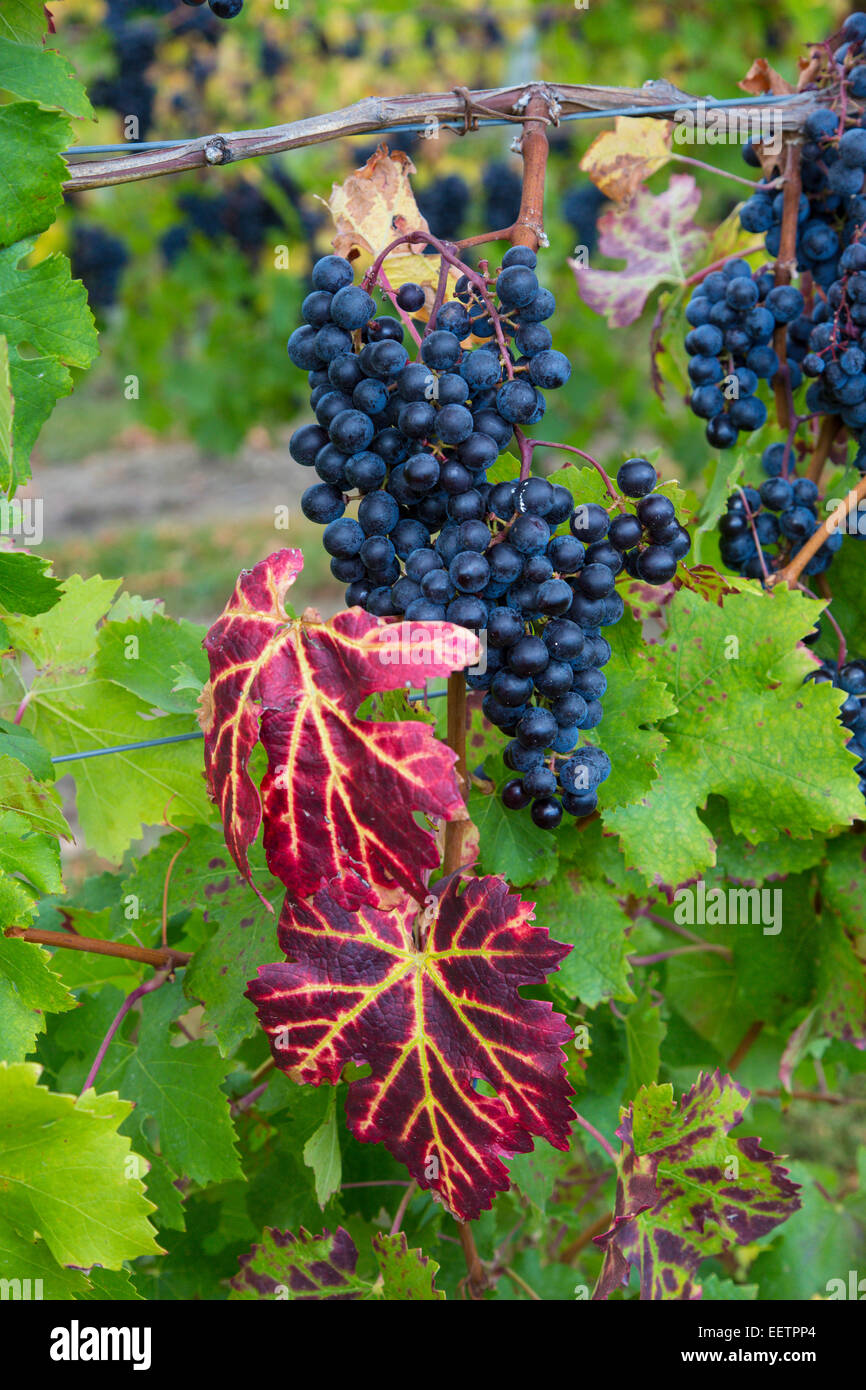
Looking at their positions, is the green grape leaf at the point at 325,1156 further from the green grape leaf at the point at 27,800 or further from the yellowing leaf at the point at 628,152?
the yellowing leaf at the point at 628,152

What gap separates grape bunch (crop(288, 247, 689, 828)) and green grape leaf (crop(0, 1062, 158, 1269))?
0.53 metres

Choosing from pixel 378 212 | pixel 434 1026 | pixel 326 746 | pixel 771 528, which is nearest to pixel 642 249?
pixel 771 528

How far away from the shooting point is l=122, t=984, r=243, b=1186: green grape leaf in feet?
4.40

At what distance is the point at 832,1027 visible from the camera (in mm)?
1570

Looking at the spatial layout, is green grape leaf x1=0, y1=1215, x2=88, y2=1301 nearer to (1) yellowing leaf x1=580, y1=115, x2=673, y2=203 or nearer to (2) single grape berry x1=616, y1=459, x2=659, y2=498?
(2) single grape berry x1=616, y1=459, x2=659, y2=498

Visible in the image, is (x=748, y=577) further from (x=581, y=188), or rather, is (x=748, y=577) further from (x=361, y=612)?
(x=581, y=188)

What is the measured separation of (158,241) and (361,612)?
465 centimetres

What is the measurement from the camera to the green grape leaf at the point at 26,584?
3.69 ft

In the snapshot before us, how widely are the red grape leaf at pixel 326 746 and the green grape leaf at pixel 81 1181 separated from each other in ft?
0.92

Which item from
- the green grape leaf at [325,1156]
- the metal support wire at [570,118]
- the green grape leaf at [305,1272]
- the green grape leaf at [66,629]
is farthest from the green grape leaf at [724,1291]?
the metal support wire at [570,118]

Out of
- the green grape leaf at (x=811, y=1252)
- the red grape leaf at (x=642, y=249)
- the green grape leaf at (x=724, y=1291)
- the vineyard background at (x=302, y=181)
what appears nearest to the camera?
the green grape leaf at (x=724, y=1291)

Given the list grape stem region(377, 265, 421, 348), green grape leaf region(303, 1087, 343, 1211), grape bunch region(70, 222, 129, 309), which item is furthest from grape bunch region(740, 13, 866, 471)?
grape bunch region(70, 222, 129, 309)

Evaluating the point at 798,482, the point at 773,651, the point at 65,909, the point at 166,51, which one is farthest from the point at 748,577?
the point at 166,51

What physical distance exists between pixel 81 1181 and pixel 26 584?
0.57 metres
